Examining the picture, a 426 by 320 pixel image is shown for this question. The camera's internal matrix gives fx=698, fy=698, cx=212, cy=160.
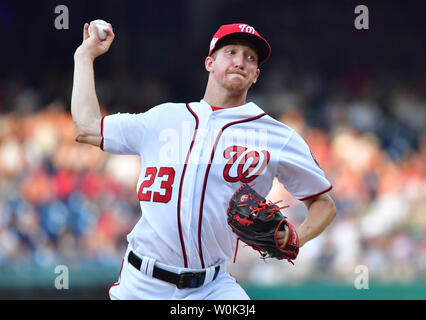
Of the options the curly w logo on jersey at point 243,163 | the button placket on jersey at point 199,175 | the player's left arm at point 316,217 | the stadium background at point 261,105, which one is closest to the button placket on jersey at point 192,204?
the button placket on jersey at point 199,175

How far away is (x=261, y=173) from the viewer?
2.83m

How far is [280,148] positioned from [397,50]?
8138 millimetres

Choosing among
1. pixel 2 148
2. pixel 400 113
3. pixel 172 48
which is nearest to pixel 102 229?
pixel 2 148

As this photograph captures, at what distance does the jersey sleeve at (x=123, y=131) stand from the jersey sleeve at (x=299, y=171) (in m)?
0.58

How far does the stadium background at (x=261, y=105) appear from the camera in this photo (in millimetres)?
6941

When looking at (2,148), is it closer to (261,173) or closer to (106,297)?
(106,297)

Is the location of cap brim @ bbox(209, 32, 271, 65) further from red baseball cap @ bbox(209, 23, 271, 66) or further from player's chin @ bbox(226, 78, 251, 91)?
player's chin @ bbox(226, 78, 251, 91)

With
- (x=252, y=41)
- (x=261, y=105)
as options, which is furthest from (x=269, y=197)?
(x=252, y=41)

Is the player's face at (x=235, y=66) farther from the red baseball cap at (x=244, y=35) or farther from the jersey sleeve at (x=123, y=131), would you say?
the jersey sleeve at (x=123, y=131)

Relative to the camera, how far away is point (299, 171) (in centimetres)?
289

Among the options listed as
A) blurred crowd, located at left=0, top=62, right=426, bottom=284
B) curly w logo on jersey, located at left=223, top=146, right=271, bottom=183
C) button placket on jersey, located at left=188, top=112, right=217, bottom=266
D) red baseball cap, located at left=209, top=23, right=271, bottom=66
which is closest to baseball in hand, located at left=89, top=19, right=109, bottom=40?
red baseball cap, located at left=209, top=23, right=271, bottom=66

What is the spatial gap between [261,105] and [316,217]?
20.6 feet

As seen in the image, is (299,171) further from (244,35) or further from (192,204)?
(244,35)

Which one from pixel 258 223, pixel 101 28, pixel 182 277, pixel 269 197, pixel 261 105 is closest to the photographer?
pixel 258 223
